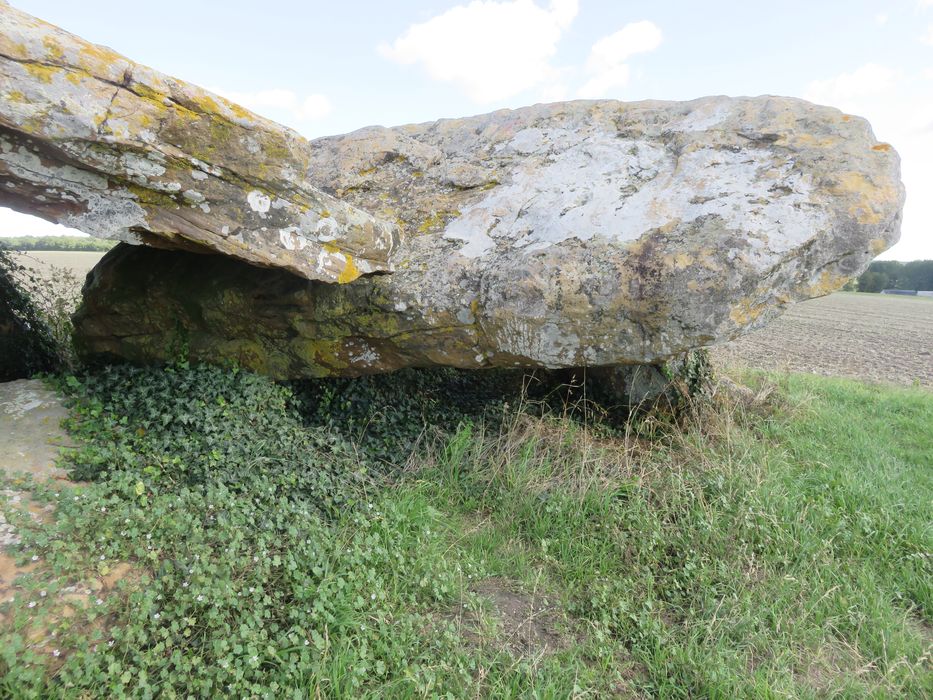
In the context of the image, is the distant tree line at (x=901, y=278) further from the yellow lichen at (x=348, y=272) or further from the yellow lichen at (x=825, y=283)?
the yellow lichen at (x=348, y=272)

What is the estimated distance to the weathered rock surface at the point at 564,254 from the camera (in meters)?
3.94

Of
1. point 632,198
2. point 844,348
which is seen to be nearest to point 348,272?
point 632,198

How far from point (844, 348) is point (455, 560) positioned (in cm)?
1432

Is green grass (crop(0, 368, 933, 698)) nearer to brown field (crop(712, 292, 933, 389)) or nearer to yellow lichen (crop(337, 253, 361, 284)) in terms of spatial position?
yellow lichen (crop(337, 253, 361, 284))

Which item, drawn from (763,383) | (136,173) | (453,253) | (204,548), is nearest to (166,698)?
(204,548)

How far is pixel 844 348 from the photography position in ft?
47.0

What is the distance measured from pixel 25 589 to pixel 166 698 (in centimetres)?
85

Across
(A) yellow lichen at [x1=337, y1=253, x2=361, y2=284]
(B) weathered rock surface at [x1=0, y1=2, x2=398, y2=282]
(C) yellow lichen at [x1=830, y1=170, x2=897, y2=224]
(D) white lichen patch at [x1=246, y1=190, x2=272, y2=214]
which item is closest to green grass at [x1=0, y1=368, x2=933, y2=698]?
(A) yellow lichen at [x1=337, y1=253, x2=361, y2=284]

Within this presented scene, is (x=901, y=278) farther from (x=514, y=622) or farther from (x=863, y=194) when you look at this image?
(x=514, y=622)

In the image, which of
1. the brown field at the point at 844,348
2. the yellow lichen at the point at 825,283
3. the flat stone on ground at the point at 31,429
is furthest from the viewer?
the brown field at the point at 844,348

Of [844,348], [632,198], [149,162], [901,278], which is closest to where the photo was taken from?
[149,162]

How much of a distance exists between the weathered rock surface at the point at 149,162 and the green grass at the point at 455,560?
1346 millimetres

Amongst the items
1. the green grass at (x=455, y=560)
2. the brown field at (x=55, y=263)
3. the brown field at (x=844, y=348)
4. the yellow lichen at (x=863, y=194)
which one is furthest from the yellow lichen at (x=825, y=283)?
the brown field at (x=55, y=263)

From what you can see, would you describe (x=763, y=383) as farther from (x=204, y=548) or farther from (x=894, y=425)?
(x=204, y=548)
